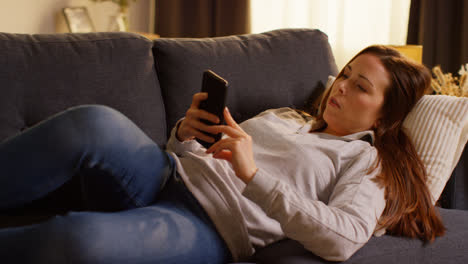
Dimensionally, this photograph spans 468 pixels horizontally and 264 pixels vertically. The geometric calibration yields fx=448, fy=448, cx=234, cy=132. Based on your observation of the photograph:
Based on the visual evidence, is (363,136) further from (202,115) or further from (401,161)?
(202,115)

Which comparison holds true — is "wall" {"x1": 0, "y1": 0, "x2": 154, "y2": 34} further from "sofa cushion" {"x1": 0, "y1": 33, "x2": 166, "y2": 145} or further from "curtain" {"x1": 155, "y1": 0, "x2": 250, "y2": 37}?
"sofa cushion" {"x1": 0, "y1": 33, "x2": 166, "y2": 145}

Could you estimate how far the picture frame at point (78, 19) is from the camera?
10.1 ft

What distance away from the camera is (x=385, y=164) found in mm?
1167

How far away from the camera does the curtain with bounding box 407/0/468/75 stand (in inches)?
111

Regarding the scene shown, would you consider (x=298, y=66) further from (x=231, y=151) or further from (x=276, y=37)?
(x=231, y=151)

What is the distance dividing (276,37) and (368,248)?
3.08 ft

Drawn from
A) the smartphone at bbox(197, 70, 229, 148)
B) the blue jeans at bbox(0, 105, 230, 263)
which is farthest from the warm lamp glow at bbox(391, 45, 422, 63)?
the blue jeans at bbox(0, 105, 230, 263)

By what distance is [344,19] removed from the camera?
3271mm

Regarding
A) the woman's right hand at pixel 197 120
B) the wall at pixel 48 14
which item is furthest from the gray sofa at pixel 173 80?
the wall at pixel 48 14

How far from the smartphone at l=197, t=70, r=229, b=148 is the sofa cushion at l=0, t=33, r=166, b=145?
346mm

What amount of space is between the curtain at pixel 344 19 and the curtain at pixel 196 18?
7.6 inches

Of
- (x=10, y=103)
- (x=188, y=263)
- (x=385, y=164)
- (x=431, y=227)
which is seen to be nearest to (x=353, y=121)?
(x=385, y=164)

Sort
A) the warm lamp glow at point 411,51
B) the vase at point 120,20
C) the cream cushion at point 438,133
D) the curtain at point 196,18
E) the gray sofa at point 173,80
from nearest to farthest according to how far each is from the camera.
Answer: the gray sofa at point 173,80 < the cream cushion at point 438,133 < the warm lamp glow at point 411,51 < the vase at point 120,20 < the curtain at point 196,18

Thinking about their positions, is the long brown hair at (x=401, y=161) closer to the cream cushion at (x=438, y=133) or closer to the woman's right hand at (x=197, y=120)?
the cream cushion at (x=438, y=133)
